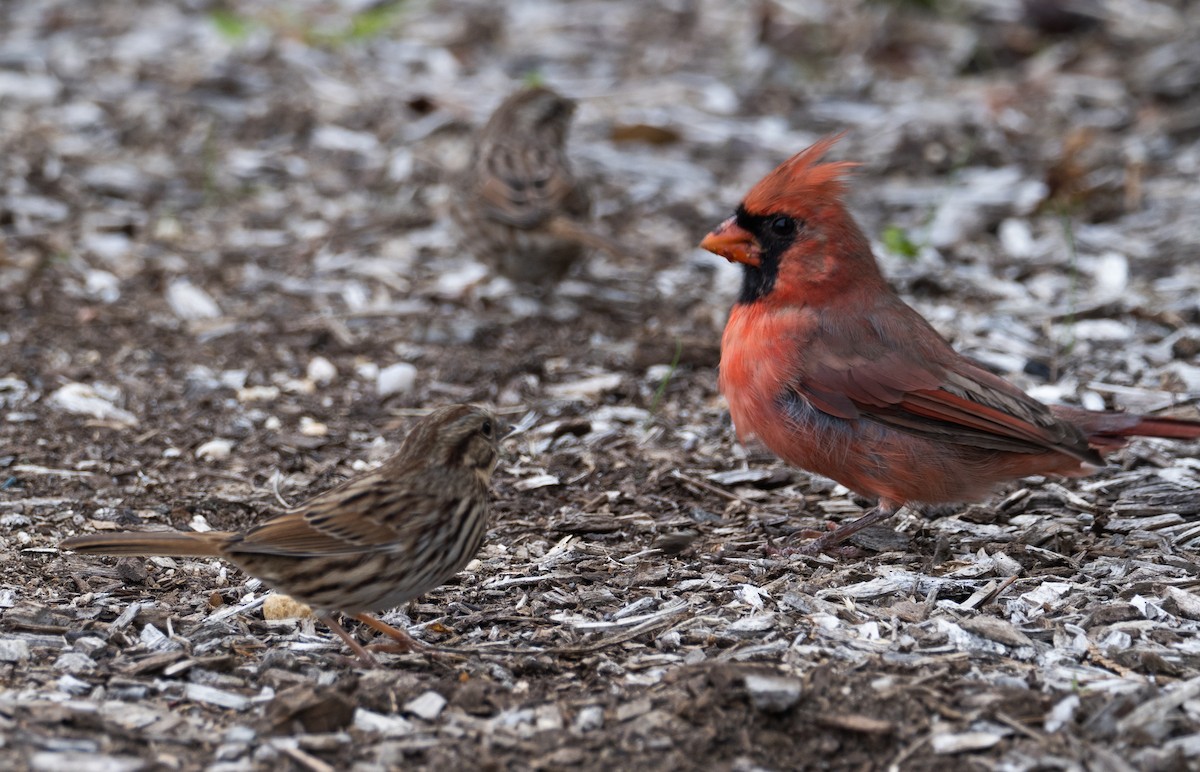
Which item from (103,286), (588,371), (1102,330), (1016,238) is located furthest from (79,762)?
(1016,238)

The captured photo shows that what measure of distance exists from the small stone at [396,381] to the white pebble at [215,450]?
0.85 m

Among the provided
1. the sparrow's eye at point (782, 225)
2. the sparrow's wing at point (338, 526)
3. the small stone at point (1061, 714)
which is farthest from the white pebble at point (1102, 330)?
the sparrow's wing at point (338, 526)

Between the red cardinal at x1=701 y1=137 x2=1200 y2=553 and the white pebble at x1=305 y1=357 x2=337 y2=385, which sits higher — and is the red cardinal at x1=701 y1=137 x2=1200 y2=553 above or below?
above

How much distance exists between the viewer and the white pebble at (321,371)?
6.53 meters

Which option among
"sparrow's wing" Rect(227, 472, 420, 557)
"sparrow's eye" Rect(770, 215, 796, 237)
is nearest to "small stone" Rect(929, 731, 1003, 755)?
"sparrow's wing" Rect(227, 472, 420, 557)

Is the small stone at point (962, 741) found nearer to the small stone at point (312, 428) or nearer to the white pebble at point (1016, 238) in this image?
the small stone at point (312, 428)

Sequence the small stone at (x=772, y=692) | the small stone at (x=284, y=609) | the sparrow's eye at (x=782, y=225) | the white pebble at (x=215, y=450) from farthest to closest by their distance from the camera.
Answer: the white pebble at (x=215, y=450) → the sparrow's eye at (x=782, y=225) → the small stone at (x=284, y=609) → the small stone at (x=772, y=692)

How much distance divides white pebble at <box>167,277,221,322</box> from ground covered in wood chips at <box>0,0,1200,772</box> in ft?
0.16

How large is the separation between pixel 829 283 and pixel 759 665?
1644 millimetres

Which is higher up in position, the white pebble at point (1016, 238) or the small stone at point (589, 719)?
the white pebble at point (1016, 238)

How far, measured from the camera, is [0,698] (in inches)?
144

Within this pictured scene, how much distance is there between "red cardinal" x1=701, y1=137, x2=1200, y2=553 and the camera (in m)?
4.69

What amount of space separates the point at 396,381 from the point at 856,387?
247 centimetres

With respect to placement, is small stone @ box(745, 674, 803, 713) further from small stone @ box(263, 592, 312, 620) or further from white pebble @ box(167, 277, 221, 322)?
white pebble @ box(167, 277, 221, 322)
